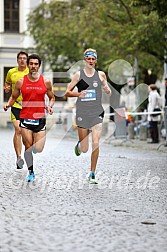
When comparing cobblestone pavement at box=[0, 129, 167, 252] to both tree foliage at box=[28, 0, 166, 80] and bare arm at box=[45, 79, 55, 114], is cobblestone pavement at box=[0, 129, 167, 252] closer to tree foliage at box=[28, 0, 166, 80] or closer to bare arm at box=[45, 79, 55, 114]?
bare arm at box=[45, 79, 55, 114]

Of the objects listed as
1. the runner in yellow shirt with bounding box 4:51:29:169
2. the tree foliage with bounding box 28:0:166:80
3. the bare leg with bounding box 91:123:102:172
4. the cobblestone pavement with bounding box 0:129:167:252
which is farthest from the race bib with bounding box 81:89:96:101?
the tree foliage with bounding box 28:0:166:80

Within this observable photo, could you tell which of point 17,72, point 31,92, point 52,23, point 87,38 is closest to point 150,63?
point 87,38

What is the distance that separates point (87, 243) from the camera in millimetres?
6172

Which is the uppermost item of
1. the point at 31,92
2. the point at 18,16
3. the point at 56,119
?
the point at 18,16

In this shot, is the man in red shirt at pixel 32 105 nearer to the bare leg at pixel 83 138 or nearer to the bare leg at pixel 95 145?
the bare leg at pixel 83 138

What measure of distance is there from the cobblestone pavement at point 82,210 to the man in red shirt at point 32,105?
1.84 ft

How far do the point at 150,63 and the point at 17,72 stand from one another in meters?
18.4

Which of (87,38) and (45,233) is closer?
(45,233)

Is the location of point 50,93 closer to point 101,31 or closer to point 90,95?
point 90,95

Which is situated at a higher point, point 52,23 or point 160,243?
point 52,23

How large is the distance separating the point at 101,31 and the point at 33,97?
78.6 feet

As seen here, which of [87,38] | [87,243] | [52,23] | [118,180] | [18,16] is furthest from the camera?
[18,16]

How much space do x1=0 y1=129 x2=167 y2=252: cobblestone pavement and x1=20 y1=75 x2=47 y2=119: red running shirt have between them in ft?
3.13

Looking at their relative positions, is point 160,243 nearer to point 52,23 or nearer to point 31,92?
point 31,92
